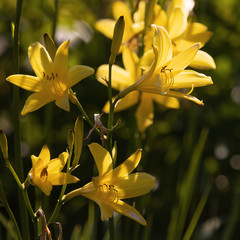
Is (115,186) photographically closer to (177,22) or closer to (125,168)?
(125,168)

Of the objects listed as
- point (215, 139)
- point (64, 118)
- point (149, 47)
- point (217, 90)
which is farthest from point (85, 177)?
point (149, 47)

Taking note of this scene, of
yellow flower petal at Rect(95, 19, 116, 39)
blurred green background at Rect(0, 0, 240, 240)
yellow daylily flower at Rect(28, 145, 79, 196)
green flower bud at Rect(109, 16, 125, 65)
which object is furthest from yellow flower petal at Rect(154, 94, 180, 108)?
blurred green background at Rect(0, 0, 240, 240)

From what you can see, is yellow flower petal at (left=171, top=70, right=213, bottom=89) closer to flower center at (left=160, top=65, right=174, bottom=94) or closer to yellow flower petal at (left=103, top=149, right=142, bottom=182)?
flower center at (left=160, top=65, right=174, bottom=94)

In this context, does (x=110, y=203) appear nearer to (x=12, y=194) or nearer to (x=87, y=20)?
(x=12, y=194)

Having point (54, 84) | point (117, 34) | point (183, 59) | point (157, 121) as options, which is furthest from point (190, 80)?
point (157, 121)

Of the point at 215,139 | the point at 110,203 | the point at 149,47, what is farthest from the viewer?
the point at 215,139

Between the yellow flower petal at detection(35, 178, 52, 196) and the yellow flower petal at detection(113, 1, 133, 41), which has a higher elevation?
the yellow flower petal at detection(113, 1, 133, 41)
